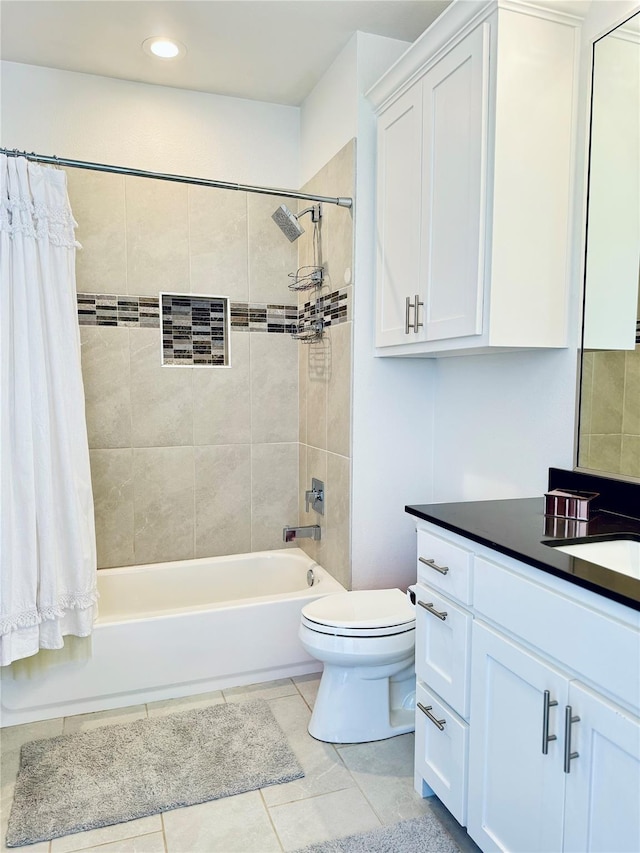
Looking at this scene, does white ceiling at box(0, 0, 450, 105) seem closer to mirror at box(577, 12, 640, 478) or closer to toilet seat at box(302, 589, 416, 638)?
mirror at box(577, 12, 640, 478)

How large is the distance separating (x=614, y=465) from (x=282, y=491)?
1854 millimetres

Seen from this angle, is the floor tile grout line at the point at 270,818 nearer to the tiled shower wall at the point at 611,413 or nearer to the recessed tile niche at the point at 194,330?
the tiled shower wall at the point at 611,413

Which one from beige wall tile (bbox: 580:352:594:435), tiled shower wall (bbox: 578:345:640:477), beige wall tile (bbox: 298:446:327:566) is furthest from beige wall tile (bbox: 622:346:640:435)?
beige wall tile (bbox: 298:446:327:566)

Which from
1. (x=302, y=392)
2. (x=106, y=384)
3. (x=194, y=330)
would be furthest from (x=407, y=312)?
(x=106, y=384)

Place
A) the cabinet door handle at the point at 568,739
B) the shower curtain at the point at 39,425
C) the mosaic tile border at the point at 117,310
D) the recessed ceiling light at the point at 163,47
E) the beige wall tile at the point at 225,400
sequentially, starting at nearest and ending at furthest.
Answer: the cabinet door handle at the point at 568,739
the shower curtain at the point at 39,425
the recessed ceiling light at the point at 163,47
the mosaic tile border at the point at 117,310
the beige wall tile at the point at 225,400

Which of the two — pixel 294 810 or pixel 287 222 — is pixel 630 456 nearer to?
pixel 294 810

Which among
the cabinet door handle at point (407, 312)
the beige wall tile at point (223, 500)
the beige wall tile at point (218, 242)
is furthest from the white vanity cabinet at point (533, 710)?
the beige wall tile at point (218, 242)

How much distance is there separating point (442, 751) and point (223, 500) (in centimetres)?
175

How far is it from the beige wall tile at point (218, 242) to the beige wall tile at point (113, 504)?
3.05 ft

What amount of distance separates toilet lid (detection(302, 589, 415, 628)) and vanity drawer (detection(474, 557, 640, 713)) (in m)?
0.65

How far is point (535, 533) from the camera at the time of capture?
1.49m

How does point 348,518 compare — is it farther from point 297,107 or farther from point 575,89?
point 297,107

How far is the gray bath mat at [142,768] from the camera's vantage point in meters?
1.77

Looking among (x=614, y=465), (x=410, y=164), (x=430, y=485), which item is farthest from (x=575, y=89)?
(x=430, y=485)
